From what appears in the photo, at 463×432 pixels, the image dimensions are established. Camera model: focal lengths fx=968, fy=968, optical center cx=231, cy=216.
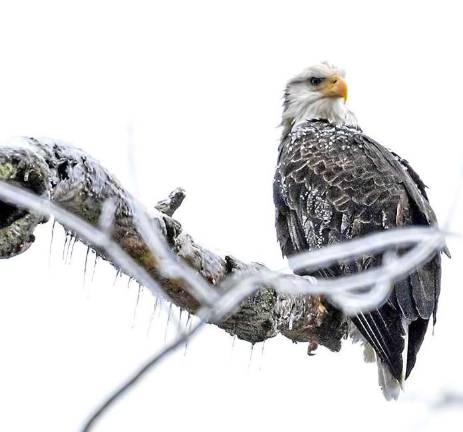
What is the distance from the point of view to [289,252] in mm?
6332

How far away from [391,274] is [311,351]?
427 centimetres

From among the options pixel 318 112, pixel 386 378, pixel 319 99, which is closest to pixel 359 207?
pixel 386 378

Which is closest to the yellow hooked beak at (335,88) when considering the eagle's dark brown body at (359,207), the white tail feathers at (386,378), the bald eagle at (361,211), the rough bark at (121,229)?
the bald eagle at (361,211)

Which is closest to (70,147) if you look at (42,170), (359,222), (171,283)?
(42,170)

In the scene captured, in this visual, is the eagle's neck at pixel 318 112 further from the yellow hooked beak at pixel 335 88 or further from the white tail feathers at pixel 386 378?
the white tail feathers at pixel 386 378

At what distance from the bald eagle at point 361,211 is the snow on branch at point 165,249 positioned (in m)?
0.38

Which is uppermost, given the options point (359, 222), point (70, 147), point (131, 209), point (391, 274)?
point (391, 274)

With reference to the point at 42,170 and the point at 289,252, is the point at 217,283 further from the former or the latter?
the point at 289,252

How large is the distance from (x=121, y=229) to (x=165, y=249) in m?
1.81

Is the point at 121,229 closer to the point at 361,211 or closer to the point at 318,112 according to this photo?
the point at 361,211

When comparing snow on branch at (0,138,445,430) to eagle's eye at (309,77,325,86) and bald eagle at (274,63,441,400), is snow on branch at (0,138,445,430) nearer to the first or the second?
bald eagle at (274,63,441,400)

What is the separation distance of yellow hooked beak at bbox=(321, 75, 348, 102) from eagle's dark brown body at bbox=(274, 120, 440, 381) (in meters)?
0.77

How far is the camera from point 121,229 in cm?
390

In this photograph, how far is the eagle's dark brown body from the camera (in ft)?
18.1
